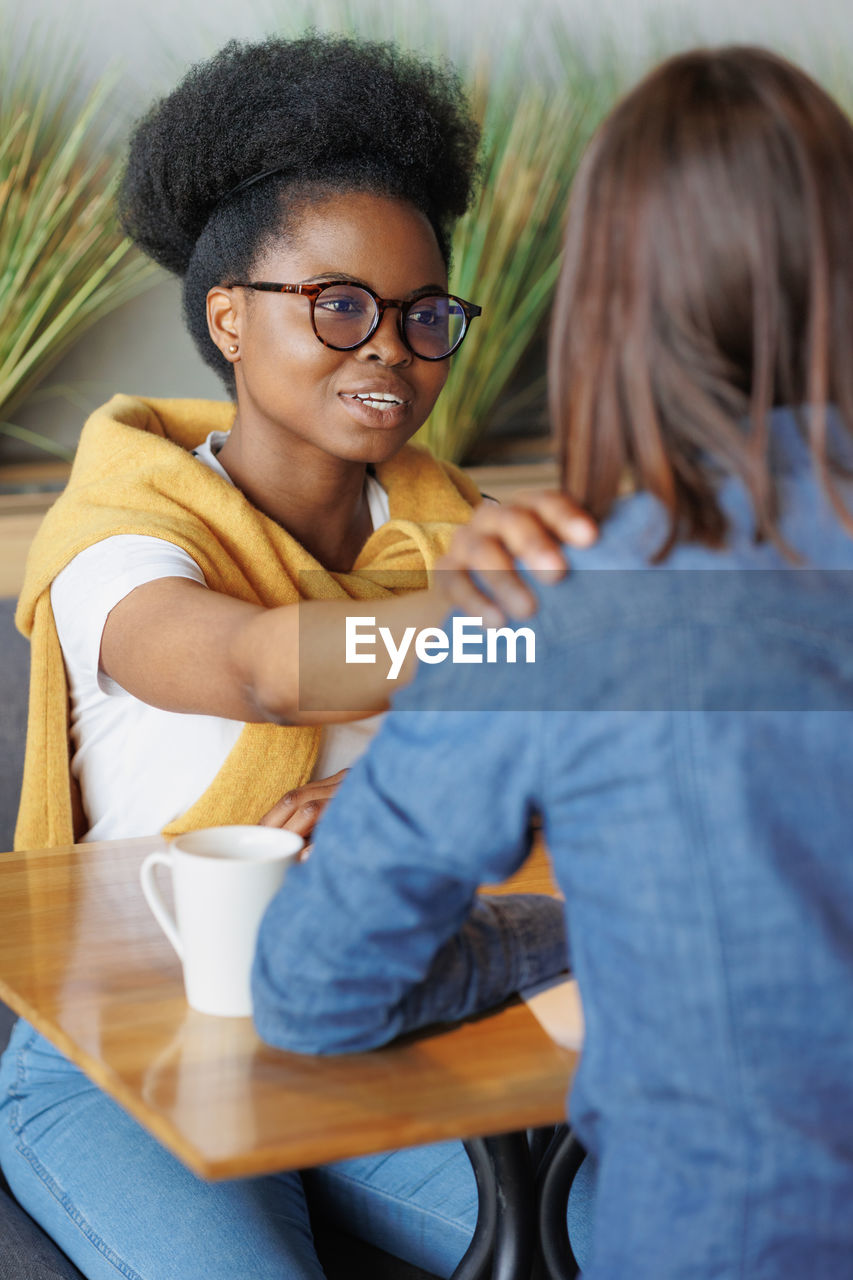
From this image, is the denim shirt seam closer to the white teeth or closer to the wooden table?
the wooden table

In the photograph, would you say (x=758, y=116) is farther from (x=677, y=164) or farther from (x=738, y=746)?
(x=738, y=746)

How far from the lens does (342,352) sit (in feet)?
4.99

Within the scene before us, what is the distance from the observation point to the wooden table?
773 millimetres

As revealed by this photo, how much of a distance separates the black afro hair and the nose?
158 millimetres

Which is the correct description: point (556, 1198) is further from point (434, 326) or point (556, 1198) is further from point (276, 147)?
point (276, 147)

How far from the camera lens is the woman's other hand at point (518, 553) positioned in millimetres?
717

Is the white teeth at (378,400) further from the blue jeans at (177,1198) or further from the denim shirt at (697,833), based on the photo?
the denim shirt at (697,833)

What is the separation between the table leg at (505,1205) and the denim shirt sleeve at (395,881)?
0.51 feet

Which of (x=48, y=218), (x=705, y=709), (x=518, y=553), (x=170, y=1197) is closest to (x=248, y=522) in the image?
(x=170, y=1197)

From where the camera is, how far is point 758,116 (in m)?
0.68

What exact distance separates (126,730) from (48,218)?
132cm

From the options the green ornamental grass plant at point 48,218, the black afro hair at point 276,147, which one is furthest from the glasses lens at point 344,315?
the green ornamental grass plant at point 48,218

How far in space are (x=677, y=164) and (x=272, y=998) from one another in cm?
53

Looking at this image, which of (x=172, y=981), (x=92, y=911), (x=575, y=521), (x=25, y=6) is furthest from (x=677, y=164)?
(x=25, y=6)
